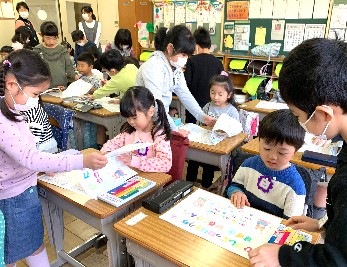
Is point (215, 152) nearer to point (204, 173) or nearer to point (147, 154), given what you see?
point (147, 154)

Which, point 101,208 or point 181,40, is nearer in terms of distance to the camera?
point 101,208

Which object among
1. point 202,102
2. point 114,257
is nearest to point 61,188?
point 114,257

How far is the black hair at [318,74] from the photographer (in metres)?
0.67

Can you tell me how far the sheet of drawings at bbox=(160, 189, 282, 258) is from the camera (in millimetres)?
1091

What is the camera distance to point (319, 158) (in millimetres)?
1892

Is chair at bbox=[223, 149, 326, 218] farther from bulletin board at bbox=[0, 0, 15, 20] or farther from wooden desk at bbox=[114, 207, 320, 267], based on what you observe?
bulletin board at bbox=[0, 0, 15, 20]

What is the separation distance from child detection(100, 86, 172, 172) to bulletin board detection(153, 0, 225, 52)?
12.6 ft

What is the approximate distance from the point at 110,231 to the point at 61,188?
331 mm

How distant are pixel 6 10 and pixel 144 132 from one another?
5.66 metres

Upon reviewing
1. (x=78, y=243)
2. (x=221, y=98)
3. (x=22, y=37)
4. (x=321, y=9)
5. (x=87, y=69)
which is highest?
(x=321, y=9)

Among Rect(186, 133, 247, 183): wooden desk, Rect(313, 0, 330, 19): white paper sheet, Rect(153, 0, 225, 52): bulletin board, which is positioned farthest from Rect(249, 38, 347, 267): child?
Rect(153, 0, 225, 52): bulletin board

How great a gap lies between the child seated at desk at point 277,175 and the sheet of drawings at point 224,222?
0.26 feet

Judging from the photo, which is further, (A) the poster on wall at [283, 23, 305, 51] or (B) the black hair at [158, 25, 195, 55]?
(A) the poster on wall at [283, 23, 305, 51]

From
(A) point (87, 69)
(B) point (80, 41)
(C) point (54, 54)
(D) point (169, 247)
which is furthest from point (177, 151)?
(B) point (80, 41)
